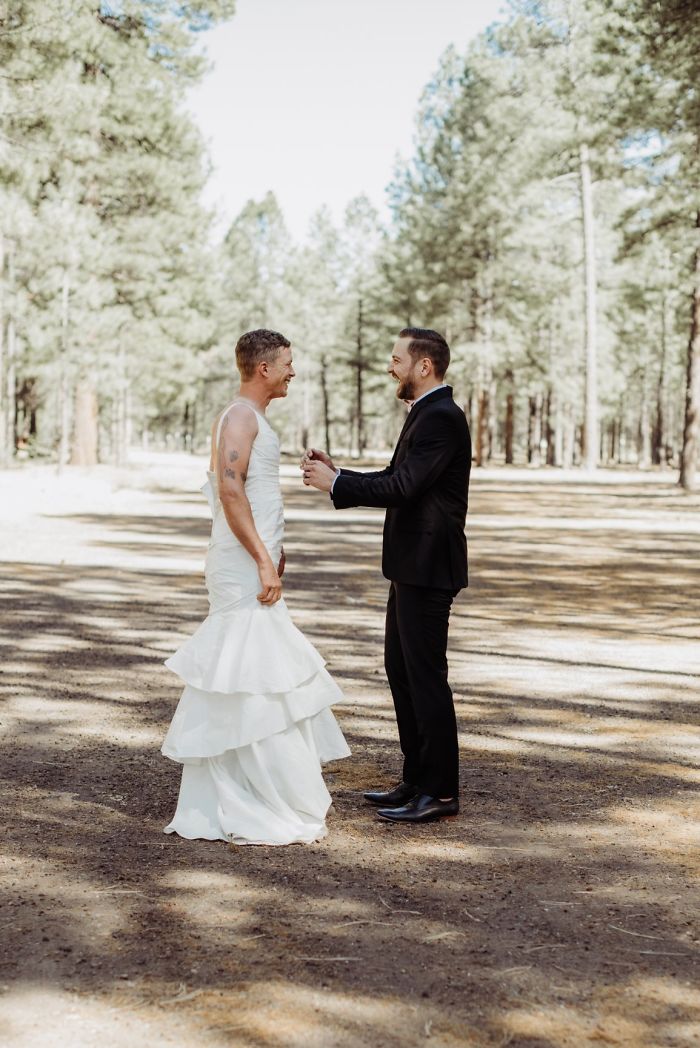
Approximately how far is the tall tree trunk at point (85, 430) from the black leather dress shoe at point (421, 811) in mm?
31132

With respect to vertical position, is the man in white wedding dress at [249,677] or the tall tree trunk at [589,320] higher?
the tall tree trunk at [589,320]

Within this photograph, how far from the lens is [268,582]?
5.11 metres

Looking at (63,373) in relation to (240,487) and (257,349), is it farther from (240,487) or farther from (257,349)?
(240,487)

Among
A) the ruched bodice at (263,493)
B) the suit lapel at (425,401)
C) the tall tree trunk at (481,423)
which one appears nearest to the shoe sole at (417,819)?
the ruched bodice at (263,493)

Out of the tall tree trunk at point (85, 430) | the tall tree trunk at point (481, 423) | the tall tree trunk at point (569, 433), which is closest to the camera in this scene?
the tall tree trunk at point (85, 430)

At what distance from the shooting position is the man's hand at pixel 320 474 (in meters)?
5.22

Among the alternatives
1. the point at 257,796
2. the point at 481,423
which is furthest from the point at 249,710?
the point at 481,423

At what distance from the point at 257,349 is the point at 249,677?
1467mm

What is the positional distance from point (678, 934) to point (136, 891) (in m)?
1.97

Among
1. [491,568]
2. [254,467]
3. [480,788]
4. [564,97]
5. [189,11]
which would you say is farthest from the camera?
[189,11]

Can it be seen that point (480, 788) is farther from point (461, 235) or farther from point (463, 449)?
point (461, 235)

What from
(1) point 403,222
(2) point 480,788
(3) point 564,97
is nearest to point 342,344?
(1) point 403,222

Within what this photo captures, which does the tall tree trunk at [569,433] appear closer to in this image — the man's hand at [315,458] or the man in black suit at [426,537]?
the man in black suit at [426,537]

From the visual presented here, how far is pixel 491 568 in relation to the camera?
16.0 metres
